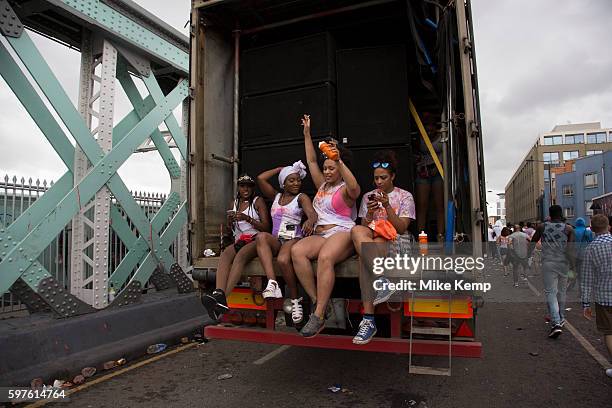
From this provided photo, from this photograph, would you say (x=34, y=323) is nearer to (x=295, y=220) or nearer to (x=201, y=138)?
(x=201, y=138)

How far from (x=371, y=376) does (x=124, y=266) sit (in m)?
4.08

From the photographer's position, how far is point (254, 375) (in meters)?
4.41

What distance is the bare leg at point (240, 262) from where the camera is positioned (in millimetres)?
3758

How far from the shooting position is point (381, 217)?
12.3ft

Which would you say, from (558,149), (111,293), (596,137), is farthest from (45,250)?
(596,137)

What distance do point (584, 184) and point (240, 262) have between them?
49.6 metres

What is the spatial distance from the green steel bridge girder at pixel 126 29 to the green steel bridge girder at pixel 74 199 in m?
0.74

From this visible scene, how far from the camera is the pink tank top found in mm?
3871

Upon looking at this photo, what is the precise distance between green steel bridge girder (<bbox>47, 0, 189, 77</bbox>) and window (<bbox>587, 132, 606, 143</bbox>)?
84081 mm

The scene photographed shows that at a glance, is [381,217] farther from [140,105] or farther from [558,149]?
[558,149]

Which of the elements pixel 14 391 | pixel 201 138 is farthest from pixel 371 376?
pixel 14 391

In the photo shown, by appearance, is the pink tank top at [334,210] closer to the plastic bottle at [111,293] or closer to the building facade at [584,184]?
the plastic bottle at [111,293]

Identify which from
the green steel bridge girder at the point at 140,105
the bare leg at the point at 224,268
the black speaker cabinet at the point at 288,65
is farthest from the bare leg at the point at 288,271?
the green steel bridge girder at the point at 140,105

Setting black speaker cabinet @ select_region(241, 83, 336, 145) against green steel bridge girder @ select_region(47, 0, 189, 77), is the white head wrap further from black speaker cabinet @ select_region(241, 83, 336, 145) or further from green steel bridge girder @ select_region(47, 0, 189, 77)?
green steel bridge girder @ select_region(47, 0, 189, 77)
